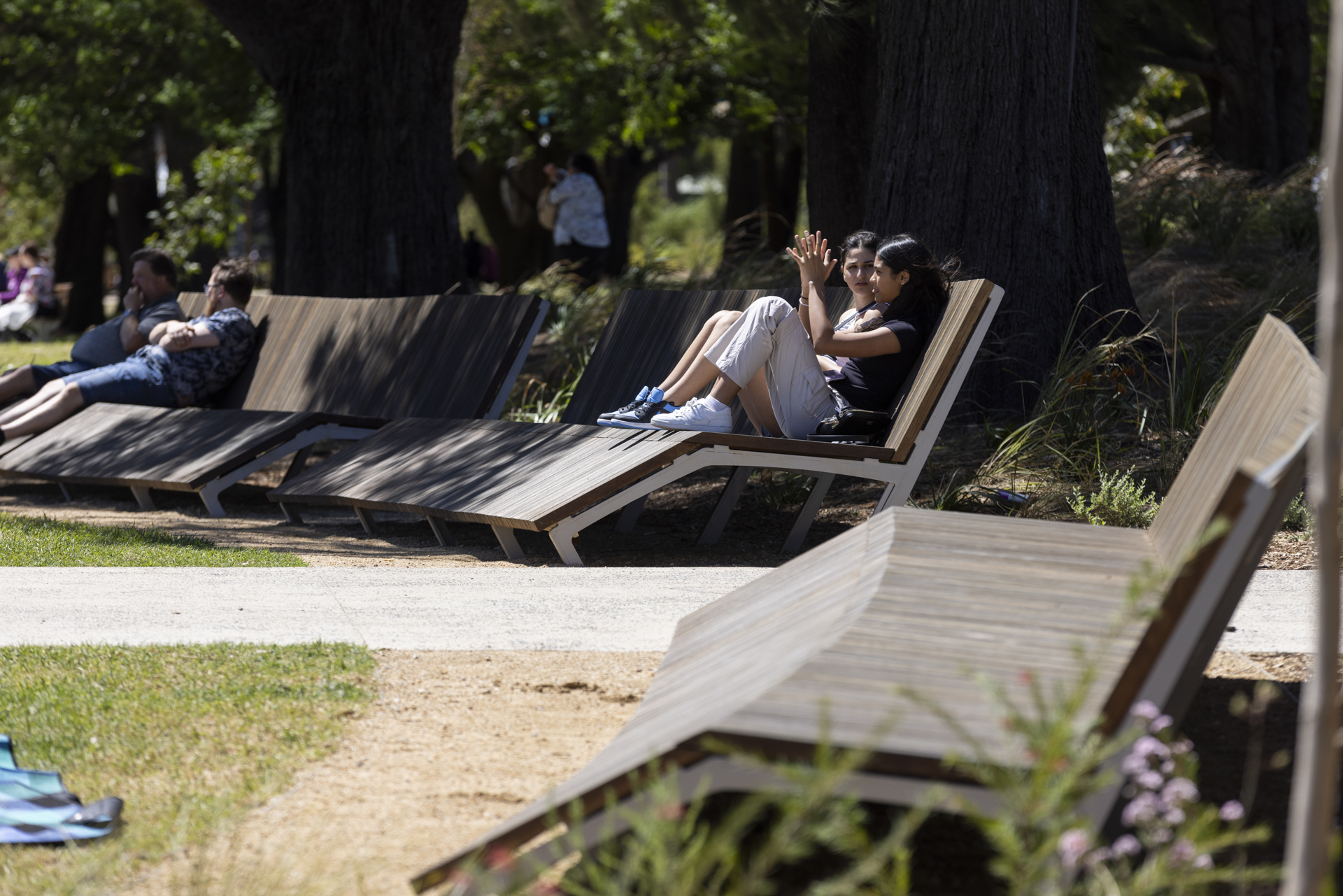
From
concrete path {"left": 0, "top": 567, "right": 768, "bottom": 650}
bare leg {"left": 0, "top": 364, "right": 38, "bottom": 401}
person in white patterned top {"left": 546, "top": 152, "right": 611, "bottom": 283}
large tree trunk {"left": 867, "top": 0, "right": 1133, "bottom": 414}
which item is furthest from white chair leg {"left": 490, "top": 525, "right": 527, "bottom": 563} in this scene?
person in white patterned top {"left": 546, "top": 152, "right": 611, "bottom": 283}

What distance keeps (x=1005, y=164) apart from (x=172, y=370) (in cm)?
539

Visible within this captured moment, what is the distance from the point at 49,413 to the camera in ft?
29.7

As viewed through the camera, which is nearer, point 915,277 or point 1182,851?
point 1182,851

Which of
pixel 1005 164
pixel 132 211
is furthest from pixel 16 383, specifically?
pixel 132 211

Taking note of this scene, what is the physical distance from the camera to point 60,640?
14.1 ft

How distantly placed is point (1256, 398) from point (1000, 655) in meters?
1.00

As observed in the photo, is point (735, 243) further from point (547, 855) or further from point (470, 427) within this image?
point (547, 855)

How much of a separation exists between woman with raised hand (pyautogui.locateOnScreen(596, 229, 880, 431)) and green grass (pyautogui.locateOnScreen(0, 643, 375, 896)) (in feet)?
8.50

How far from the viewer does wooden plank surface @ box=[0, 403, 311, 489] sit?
24.7ft

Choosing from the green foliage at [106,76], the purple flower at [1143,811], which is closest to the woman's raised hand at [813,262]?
the purple flower at [1143,811]

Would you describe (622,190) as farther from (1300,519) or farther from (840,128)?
(1300,519)

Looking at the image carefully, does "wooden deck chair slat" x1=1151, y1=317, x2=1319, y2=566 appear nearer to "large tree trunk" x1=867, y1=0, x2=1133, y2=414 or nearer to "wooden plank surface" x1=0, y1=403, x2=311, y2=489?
"large tree trunk" x1=867, y1=0, x2=1133, y2=414

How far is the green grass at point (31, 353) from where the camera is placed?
54.3 ft

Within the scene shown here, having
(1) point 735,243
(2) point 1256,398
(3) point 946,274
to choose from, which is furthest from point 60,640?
(1) point 735,243
